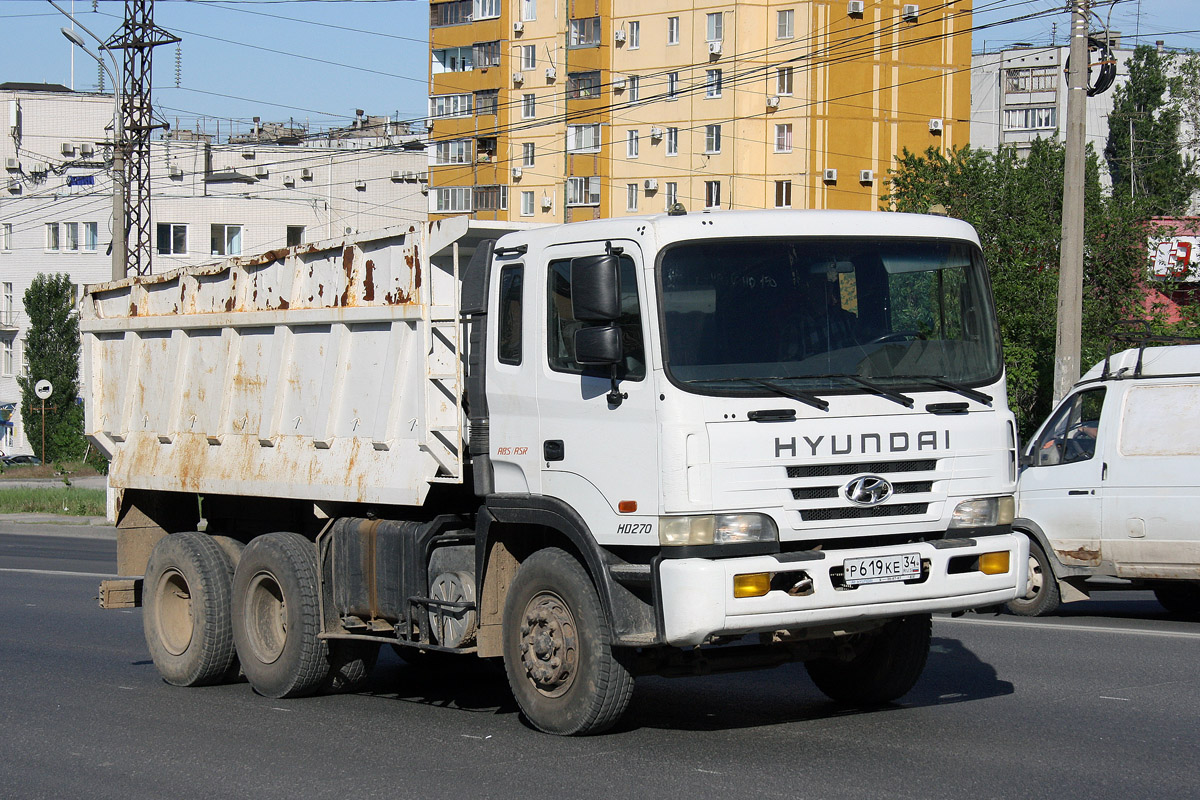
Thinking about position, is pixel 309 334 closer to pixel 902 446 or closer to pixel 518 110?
pixel 902 446

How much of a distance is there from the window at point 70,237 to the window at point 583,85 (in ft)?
82.6

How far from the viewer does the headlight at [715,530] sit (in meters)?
6.68

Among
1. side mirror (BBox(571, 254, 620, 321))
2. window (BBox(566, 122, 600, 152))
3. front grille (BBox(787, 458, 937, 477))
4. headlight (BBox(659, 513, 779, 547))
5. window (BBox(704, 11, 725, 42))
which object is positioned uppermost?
window (BBox(704, 11, 725, 42))

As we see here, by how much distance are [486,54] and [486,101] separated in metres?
2.35

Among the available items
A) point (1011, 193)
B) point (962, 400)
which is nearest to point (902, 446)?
point (962, 400)

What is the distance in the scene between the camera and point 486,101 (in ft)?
240

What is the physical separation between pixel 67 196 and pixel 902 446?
233ft

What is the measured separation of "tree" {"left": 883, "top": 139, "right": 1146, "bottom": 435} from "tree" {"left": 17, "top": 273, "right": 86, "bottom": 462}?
42702 millimetres

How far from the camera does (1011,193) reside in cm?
2619

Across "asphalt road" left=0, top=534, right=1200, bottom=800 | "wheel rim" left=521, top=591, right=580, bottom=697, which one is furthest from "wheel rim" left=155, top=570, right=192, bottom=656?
"wheel rim" left=521, top=591, right=580, bottom=697

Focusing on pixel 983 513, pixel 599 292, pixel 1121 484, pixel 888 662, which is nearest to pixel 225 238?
pixel 1121 484

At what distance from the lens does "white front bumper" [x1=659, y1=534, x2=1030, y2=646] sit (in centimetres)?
655

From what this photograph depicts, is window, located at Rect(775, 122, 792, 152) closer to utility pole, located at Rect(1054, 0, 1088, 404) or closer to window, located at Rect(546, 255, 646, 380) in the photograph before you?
utility pole, located at Rect(1054, 0, 1088, 404)

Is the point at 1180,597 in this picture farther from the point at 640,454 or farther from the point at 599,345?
the point at 599,345
